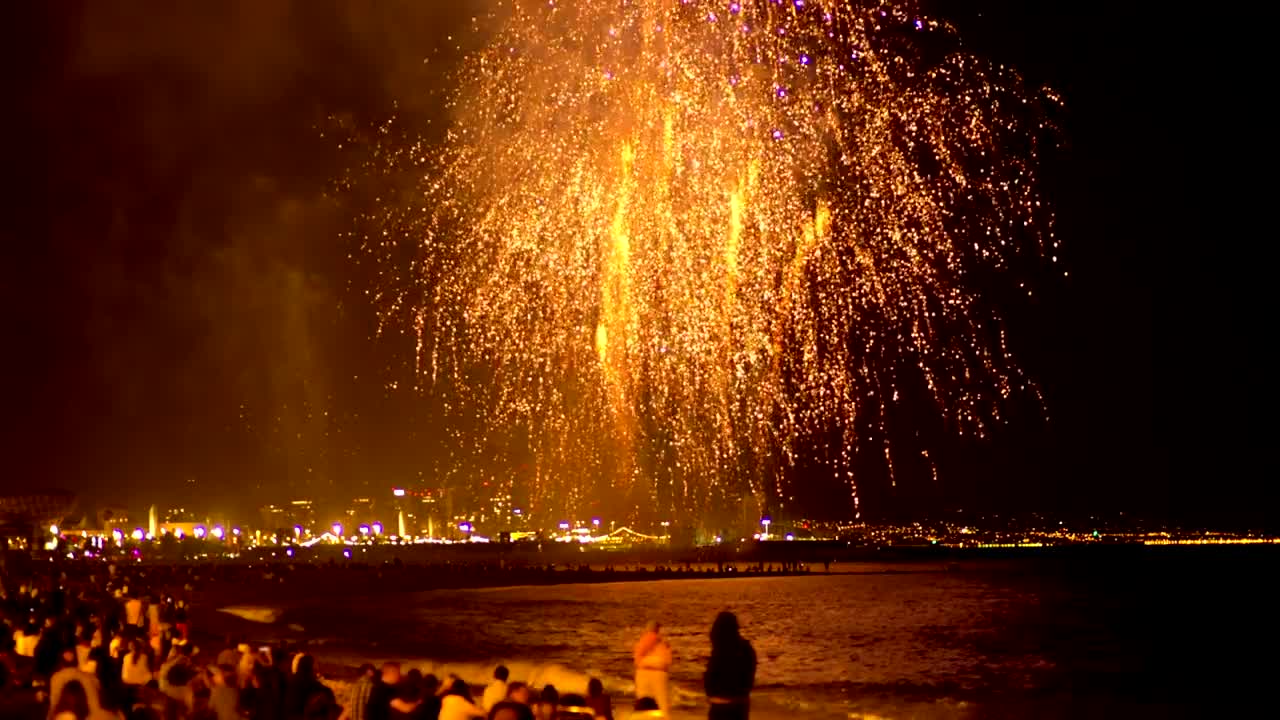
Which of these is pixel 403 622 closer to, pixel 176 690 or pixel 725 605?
pixel 725 605

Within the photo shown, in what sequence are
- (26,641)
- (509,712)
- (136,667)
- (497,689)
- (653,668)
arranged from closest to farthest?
(509,712), (653,668), (497,689), (136,667), (26,641)

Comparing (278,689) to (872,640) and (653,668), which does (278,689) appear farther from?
(872,640)

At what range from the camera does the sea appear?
23.7 meters

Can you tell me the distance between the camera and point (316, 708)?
413 inches

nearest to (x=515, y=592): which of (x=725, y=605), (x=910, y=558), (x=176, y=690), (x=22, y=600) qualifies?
(x=725, y=605)

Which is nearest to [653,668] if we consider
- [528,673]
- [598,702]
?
[598,702]

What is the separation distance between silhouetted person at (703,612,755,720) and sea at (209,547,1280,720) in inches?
351

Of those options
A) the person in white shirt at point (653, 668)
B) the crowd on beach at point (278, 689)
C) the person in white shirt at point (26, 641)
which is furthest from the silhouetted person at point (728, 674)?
the person in white shirt at point (26, 641)

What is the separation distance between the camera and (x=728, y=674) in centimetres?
826

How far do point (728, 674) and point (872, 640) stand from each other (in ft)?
105

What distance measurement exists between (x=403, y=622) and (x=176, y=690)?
3425 centimetres

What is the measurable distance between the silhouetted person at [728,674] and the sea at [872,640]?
891 centimetres

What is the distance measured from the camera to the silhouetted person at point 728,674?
8250mm

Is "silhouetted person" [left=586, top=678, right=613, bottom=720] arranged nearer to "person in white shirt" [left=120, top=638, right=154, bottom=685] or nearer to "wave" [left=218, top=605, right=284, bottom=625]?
"person in white shirt" [left=120, top=638, right=154, bottom=685]
